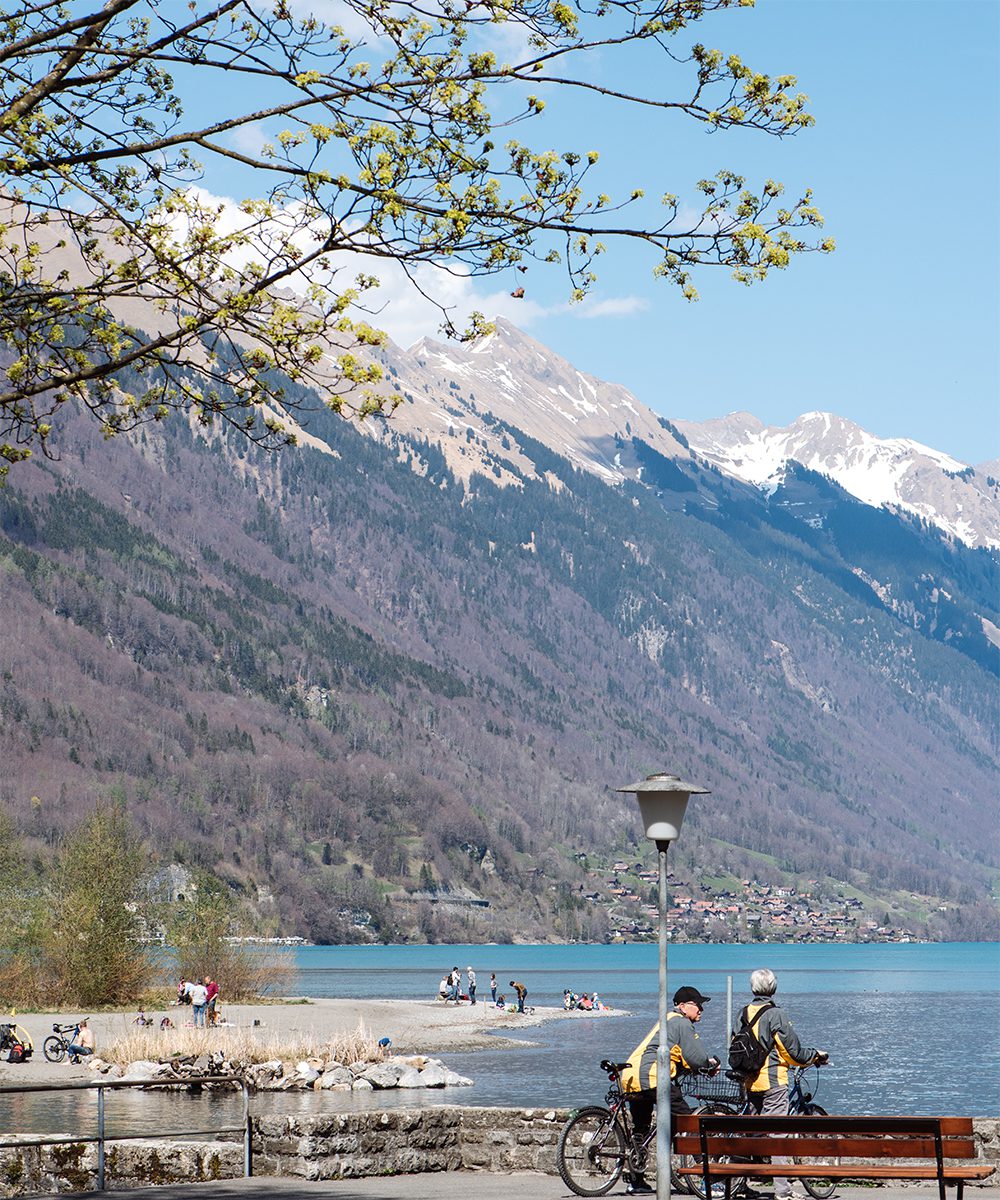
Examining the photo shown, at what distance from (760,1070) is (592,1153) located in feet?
6.93

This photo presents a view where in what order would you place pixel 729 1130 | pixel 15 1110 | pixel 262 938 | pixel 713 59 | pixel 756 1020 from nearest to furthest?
pixel 713 59, pixel 729 1130, pixel 756 1020, pixel 15 1110, pixel 262 938

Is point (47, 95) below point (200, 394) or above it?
above

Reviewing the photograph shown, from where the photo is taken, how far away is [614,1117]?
728 inches

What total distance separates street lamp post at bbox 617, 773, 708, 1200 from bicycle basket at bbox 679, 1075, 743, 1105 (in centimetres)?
131

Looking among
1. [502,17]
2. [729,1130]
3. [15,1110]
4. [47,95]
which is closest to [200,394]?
[47,95]

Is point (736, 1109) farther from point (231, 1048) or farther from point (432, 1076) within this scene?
point (432, 1076)

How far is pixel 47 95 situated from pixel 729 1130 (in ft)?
36.7

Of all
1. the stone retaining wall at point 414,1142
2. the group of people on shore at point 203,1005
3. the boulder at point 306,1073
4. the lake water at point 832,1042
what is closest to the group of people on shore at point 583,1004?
the lake water at point 832,1042

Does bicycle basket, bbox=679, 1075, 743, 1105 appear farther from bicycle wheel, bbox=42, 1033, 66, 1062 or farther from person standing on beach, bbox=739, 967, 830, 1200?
bicycle wheel, bbox=42, 1033, 66, 1062

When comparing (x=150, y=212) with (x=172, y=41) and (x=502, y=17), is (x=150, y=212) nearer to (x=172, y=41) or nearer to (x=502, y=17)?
(x=172, y=41)

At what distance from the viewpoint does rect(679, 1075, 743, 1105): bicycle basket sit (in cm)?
1872

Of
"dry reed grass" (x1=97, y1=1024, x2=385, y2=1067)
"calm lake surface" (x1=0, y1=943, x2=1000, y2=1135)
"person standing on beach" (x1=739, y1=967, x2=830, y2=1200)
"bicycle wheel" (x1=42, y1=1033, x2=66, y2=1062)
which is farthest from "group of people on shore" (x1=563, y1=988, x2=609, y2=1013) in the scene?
"person standing on beach" (x1=739, y1=967, x2=830, y2=1200)

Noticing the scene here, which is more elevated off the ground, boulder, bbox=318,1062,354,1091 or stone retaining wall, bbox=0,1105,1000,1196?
stone retaining wall, bbox=0,1105,1000,1196

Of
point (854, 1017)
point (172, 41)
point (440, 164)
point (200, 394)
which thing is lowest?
point (854, 1017)
